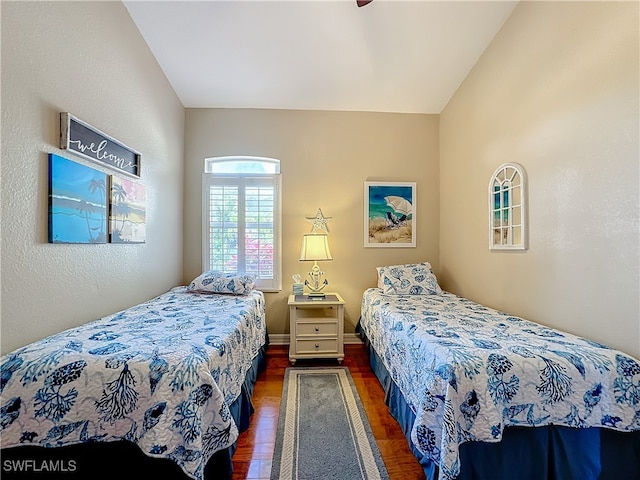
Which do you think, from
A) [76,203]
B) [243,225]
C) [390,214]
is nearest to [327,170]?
[390,214]

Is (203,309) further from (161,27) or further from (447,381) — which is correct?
(161,27)

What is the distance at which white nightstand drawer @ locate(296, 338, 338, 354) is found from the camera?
9.53 feet

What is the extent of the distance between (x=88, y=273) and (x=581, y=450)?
278cm

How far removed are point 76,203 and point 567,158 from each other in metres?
2.93

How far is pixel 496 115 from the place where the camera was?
250 centimetres

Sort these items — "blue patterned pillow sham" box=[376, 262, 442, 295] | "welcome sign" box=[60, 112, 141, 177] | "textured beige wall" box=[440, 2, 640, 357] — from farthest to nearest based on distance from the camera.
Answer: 1. "blue patterned pillow sham" box=[376, 262, 442, 295]
2. "welcome sign" box=[60, 112, 141, 177]
3. "textured beige wall" box=[440, 2, 640, 357]

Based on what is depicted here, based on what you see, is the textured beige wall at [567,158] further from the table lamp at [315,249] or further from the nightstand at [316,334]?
the table lamp at [315,249]

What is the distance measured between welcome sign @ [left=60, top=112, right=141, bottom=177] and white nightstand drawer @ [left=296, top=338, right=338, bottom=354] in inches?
82.1

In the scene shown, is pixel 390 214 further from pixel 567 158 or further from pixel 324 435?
pixel 324 435

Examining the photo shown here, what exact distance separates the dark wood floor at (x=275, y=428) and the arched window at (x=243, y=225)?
1106mm

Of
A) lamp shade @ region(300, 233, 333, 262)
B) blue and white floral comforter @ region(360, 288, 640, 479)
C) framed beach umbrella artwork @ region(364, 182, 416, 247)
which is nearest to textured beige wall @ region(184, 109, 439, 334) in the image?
framed beach umbrella artwork @ region(364, 182, 416, 247)

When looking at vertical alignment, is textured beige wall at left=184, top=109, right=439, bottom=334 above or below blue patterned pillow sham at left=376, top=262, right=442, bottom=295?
above

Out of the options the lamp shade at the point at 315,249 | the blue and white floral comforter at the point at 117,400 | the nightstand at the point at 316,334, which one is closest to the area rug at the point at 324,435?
the nightstand at the point at 316,334

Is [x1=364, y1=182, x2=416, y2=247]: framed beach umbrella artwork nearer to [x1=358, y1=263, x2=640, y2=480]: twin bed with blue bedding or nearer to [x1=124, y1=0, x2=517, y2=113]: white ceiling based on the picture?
[x1=124, y1=0, x2=517, y2=113]: white ceiling
